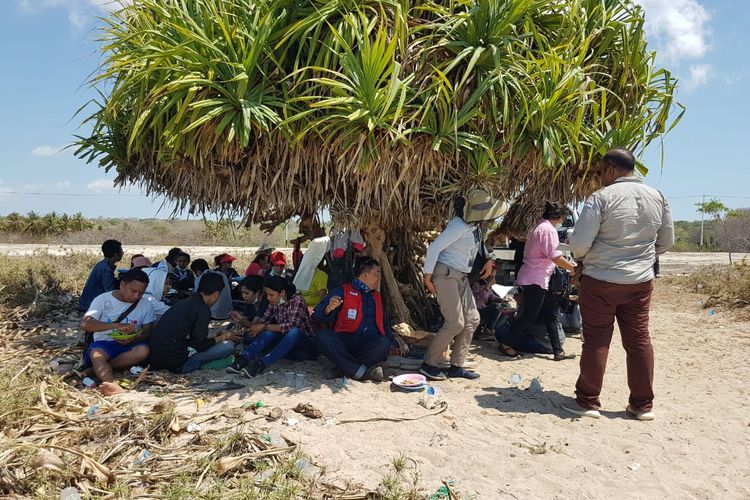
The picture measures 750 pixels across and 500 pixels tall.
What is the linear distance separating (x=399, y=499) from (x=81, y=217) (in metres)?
28.2

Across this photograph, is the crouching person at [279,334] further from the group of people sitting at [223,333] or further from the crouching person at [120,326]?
the crouching person at [120,326]

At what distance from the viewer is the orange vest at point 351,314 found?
4742 mm

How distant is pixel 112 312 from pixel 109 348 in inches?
11.7

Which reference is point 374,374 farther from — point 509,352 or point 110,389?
point 110,389

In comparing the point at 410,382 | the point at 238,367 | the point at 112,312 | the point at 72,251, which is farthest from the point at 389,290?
the point at 72,251

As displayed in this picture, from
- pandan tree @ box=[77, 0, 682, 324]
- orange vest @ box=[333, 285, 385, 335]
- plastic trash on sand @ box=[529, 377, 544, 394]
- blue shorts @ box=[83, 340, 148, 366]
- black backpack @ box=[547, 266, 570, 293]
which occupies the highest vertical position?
pandan tree @ box=[77, 0, 682, 324]

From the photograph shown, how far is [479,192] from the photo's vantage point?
4617 millimetres

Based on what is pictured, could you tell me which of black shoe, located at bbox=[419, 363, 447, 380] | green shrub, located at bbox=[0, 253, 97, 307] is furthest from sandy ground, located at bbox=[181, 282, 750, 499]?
green shrub, located at bbox=[0, 253, 97, 307]

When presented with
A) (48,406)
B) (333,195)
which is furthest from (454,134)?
(48,406)

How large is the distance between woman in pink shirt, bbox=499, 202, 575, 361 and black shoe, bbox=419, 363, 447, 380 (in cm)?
121

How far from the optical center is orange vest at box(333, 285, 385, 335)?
4742mm

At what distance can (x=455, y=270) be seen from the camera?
4551 millimetres

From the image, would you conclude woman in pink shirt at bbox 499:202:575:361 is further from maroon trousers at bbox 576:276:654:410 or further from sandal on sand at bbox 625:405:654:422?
sandal on sand at bbox 625:405:654:422

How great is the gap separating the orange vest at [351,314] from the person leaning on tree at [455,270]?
51 cm
